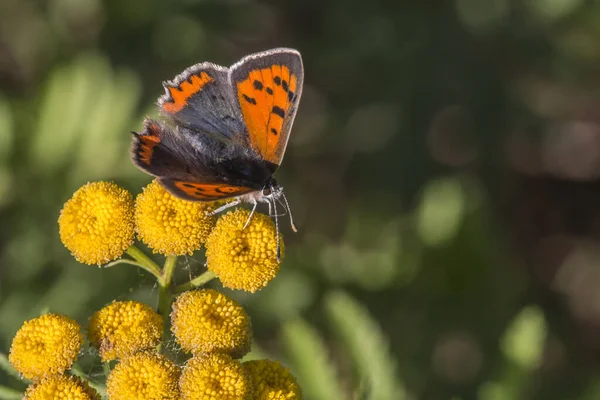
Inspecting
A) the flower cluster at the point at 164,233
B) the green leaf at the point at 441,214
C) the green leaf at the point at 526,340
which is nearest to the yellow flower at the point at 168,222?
the flower cluster at the point at 164,233

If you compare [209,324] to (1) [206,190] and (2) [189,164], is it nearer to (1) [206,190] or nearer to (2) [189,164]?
(1) [206,190]

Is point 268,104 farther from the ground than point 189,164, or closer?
farther from the ground

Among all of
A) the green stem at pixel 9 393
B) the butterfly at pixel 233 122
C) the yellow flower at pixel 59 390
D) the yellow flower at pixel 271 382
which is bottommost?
the green stem at pixel 9 393

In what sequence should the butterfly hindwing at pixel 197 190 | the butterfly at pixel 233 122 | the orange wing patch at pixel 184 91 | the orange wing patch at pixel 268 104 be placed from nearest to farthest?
1. the butterfly hindwing at pixel 197 190
2. the butterfly at pixel 233 122
3. the orange wing patch at pixel 268 104
4. the orange wing patch at pixel 184 91

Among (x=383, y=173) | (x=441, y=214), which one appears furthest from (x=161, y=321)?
(x=383, y=173)

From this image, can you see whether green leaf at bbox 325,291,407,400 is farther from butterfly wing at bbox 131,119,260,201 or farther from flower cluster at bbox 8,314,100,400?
flower cluster at bbox 8,314,100,400

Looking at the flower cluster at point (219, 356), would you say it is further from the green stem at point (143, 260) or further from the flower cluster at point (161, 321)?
the green stem at point (143, 260)

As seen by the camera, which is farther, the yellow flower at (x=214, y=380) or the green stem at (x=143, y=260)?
the green stem at (x=143, y=260)

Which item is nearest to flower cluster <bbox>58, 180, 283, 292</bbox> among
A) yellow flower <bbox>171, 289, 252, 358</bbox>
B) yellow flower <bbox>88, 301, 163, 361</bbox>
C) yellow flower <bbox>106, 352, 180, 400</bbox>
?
yellow flower <bbox>171, 289, 252, 358</bbox>
